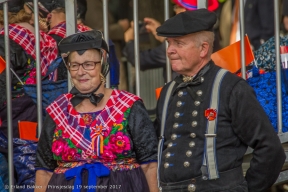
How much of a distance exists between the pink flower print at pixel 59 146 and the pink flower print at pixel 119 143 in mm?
314

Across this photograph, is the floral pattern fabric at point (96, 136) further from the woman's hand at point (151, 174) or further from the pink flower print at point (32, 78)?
the pink flower print at point (32, 78)

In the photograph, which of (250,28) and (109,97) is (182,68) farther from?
(250,28)

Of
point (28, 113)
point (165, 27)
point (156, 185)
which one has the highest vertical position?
point (165, 27)

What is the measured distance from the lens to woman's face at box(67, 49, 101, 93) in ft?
17.2

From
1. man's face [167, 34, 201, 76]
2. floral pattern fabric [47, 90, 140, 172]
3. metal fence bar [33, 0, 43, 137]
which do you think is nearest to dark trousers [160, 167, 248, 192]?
floral pattern fabric [47, 90, 140, 172]

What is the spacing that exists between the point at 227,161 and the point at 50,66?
1.89 meters

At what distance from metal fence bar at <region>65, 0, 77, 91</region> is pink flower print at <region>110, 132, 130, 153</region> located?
1.01m

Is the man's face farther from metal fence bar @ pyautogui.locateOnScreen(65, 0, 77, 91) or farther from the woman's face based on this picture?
metal fence bar @ pyautogui.locateOnScreen(65, 0, 77, 91)

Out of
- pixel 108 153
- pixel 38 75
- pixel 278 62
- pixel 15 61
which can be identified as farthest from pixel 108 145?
pixel 15 61

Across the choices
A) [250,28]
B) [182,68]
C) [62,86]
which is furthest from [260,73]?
[250,28]

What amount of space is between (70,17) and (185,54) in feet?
4.42

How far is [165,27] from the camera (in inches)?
197

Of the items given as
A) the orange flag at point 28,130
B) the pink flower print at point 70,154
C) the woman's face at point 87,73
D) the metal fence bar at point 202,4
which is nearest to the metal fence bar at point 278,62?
the metal fence bar at point 202,4

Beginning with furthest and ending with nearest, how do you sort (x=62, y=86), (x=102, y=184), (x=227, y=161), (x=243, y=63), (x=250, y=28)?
(x=250, y=28) → (x=62, y=86) → (x=243, y=63) → (x=102, y=184) → (x=227, y=161)
